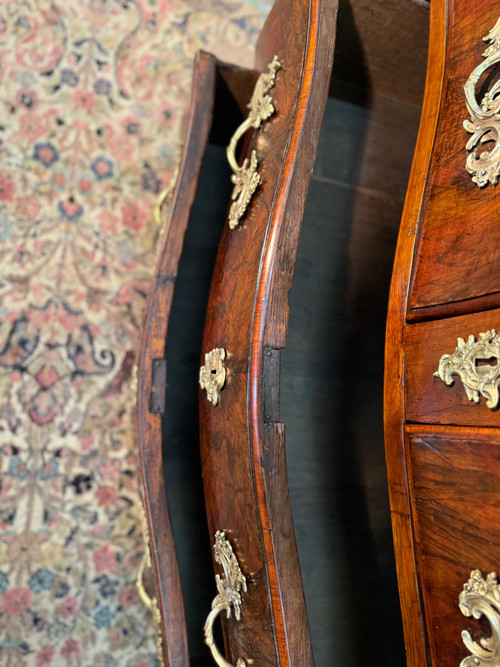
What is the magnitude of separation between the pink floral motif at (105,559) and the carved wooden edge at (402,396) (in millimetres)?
838

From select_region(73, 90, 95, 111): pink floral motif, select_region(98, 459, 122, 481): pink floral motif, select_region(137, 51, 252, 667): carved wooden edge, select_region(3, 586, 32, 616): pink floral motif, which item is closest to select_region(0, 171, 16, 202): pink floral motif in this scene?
select_region(73, 90, 95, 111): pink floral motif

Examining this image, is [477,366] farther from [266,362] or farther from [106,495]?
[106,495]

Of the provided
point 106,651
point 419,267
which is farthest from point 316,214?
point 106,651

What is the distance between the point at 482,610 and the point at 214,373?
0.42m

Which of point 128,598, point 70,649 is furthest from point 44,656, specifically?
point 128,598

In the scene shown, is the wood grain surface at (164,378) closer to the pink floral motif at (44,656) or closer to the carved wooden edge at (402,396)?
the carved wooden edge at (402,396)

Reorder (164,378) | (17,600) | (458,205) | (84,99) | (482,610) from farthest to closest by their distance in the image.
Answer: (84,99)
(17,600)
(164,378)
(458,205)
(482,610)

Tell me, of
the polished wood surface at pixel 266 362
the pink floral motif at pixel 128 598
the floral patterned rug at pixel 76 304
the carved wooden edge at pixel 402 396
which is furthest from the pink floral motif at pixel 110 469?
the carved wooden edge at pixel 402 396

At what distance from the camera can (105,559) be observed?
1264 mm

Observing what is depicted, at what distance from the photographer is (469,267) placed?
0.56 meters

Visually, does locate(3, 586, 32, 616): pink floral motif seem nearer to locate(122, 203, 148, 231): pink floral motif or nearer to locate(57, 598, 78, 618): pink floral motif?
locate(57, 598, 78, 618): pink floral motif

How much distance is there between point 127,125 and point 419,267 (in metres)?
1.00

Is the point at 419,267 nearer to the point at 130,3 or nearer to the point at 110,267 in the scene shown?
the point at 110,267

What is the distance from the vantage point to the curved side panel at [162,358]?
857 millimetres
